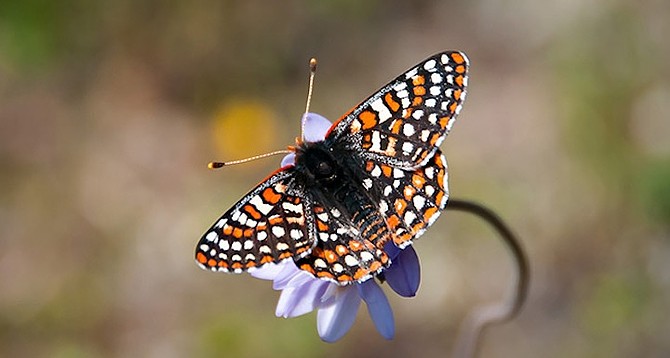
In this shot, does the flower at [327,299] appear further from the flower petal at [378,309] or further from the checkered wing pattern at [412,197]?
the checkered wing pattern at [412,197]

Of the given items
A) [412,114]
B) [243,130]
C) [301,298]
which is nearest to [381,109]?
[412,114]

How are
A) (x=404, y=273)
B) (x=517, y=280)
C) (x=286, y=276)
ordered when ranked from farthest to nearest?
(x=517, y=280)
(x=286, y=276)
(x=404, y=273)

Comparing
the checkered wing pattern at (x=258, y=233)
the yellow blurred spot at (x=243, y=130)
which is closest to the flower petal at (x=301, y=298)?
the checkered wing pattern at (x=258, y=233)

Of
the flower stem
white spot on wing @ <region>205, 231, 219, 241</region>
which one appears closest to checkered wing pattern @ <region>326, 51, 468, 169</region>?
the flower stem

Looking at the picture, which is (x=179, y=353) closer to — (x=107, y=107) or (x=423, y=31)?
(x=107, y=107)

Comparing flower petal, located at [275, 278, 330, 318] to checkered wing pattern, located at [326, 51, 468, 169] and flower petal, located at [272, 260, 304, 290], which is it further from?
checkered wing pattern, located at [326, 51, 468, 169]

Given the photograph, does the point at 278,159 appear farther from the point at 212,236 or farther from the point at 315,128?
the point at 212,236
